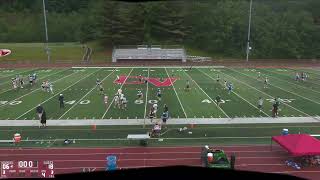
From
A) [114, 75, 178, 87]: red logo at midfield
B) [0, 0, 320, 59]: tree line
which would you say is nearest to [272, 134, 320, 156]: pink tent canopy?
[114, 75, 178, 87]: red logo at midfield

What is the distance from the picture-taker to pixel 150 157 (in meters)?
16.0

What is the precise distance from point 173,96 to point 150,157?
14092mm

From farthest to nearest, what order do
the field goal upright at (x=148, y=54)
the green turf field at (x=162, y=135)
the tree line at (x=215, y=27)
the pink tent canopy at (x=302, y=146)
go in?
the tree line at (x=215, y=27) < the field goal upright at (x=148, y=54) < the green turf field at (x=162, y=135) < the pink tent canopy at (x=302, y=146)

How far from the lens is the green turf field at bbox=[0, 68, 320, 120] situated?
2403 centimetres

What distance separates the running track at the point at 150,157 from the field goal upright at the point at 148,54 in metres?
44.4

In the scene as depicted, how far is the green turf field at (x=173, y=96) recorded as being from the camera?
946 inches

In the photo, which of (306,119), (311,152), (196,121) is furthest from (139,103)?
(311,152)

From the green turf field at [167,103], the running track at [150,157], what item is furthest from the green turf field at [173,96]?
the running track at [150,157]

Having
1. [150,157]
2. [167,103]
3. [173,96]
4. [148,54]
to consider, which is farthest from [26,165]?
[148,54]

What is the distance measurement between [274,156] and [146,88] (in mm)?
18401

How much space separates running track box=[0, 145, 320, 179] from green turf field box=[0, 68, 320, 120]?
6.25 metres
